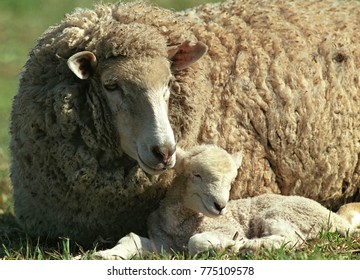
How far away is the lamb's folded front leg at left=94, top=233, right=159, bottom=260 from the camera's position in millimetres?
5377

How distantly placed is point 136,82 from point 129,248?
3.57ft

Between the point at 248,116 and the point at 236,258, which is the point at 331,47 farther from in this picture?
the point at 236,258

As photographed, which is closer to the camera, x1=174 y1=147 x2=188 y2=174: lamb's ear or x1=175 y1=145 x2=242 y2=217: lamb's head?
x1=175 y1=145 x2=242 y2=217: lamb's head

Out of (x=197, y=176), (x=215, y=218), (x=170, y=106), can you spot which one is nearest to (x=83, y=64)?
(x=170, y=106)

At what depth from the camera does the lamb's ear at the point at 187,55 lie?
19.8 feet

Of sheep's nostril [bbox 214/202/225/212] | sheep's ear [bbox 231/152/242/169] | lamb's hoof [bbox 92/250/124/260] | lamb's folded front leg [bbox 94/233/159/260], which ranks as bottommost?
lamb's folded front leg [bbox 94/233/159/260]

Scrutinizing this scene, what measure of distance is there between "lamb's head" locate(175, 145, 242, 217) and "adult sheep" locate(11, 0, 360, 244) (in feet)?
1.03

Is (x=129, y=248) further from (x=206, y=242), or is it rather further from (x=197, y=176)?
(x=197, y=176)

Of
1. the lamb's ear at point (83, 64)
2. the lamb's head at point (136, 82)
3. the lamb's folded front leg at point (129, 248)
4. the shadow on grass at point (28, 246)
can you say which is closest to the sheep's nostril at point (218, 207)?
the lamb's head at point (136, 82)

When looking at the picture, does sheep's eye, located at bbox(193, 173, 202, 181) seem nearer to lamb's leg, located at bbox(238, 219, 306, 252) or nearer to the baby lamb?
the baby lamb

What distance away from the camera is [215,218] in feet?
18.7

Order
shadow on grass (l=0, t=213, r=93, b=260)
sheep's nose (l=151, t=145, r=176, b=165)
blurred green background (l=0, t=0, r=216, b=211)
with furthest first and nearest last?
Result: blurred green background (l=0, t=0, r=216, b=211)
shadow on grass (l=0, t=213, r=93, b=260)
sheep's nose (l=151, t=145, r=176, b=165)

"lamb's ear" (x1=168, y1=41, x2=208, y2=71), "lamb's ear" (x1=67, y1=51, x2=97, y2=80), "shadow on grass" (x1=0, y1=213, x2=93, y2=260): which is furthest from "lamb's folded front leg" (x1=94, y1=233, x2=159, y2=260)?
"lamb's ear" (x1=168, y1=41, x2=208, y2=71)
